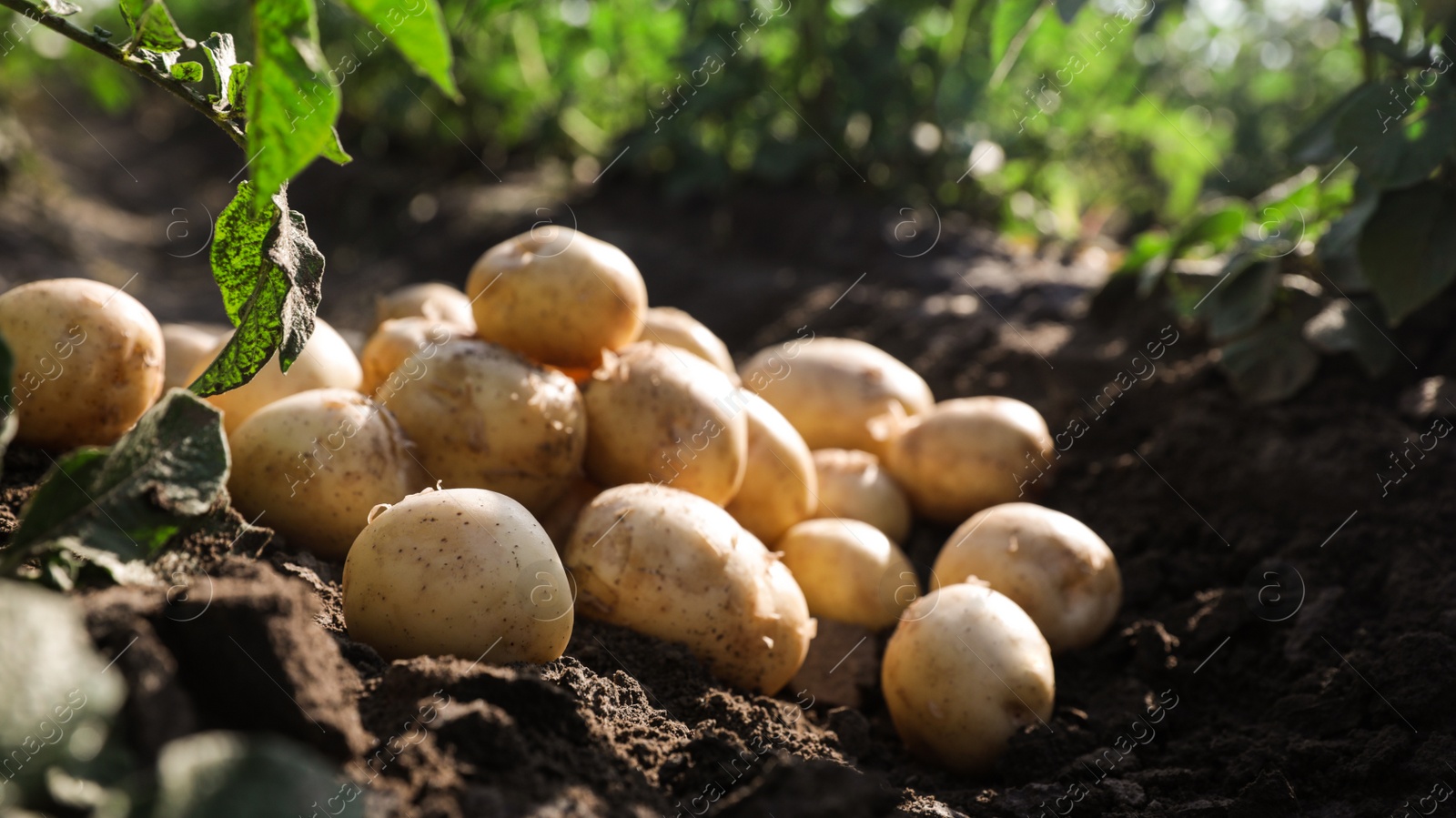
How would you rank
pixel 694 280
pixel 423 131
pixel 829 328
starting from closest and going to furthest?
pixel 829 328 → pixel 694 280 → pixel 423 131

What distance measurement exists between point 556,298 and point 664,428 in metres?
0.37

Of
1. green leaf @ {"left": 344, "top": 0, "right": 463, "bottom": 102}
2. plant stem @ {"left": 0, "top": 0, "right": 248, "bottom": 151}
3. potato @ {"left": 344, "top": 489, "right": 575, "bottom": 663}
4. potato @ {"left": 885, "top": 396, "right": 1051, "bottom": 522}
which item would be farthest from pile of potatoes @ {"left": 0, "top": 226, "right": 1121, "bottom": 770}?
green leaf @ {"left": 344, "top": 0, "right": 463, "bottom": 102}

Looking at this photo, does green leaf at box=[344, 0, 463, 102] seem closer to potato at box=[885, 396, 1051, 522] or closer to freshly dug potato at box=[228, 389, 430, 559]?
freshly dug potato at box=[228, 389, 430, 559]

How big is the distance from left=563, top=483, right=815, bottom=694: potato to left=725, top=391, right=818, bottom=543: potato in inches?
16.3

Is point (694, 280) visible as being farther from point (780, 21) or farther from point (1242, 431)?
point (1242, 431)

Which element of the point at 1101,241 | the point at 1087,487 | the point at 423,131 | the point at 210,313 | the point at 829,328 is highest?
the point at 1101,241

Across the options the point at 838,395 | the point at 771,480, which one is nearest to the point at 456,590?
the point at 771,480

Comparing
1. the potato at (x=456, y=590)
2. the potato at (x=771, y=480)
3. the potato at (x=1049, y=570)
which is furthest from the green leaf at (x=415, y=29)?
the potato at (x=1049, y=570)

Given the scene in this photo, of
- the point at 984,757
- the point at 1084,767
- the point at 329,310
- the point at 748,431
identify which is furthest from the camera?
the point at 329,310

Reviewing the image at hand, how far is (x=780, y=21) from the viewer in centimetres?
423

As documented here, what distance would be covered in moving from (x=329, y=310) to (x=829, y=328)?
2.30m

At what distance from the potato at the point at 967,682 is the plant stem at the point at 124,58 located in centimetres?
140

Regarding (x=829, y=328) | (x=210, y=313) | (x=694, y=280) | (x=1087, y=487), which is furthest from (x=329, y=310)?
(x=1087, y=487)

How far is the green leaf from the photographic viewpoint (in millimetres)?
1109
